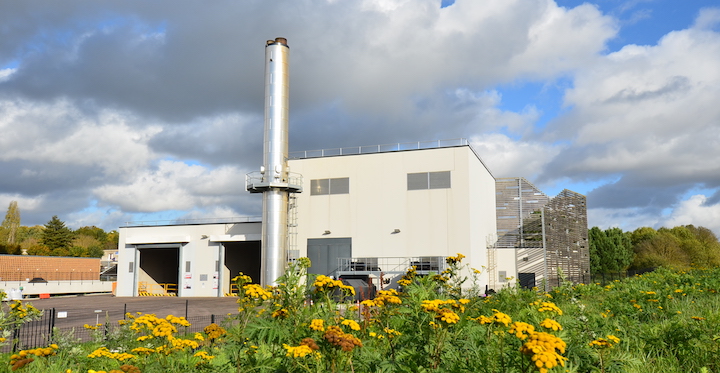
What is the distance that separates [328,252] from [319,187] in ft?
14.0

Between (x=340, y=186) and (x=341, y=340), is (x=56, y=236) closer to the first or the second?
(x=340, y=186)

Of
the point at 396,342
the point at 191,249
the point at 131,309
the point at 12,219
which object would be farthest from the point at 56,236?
the point at 396,342

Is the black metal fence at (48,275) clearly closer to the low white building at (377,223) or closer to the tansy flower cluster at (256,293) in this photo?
the low white building at (377,223)

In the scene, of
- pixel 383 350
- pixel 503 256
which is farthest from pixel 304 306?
pixel 503 256

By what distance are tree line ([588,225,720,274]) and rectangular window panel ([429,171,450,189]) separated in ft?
88.8

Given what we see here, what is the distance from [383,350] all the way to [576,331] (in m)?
1.93

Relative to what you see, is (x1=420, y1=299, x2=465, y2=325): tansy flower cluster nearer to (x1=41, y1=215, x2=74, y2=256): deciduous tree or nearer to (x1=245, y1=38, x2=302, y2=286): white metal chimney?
(x1=245, y1=38, x2=302, y2=286): white metal chimney

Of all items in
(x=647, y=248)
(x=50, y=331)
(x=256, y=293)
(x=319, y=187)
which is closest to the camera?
(x=256, y=293)

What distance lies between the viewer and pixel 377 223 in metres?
30.4

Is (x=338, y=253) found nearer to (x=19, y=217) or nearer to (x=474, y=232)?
(x=474, y=232)

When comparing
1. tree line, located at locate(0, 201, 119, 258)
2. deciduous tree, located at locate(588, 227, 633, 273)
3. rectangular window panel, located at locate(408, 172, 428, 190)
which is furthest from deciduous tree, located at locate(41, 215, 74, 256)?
deciduous tree, located at locate(588, 227, 633, 273)

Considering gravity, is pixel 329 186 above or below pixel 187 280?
above

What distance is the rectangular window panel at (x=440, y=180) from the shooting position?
2953cm

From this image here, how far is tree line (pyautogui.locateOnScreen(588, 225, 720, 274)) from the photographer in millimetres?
45744
